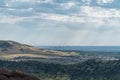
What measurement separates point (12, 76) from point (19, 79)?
215 inches

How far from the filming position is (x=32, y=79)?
16225 centimetres

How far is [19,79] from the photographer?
163375 mm

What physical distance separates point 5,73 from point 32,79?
612 inches

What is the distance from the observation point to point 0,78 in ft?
523

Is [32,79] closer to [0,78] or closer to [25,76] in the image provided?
[25,76]

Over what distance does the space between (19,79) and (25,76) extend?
11.0 ft

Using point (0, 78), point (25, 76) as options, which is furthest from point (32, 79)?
point (0, 78)

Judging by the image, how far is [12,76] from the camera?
548 feet

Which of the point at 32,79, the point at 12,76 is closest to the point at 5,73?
the point at 12,76

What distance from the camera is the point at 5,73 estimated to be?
16838 centimetres

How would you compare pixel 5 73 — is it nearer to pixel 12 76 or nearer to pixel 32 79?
pixel 12 76

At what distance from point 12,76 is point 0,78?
29.0 feet

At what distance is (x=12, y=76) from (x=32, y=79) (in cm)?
A: 1146
